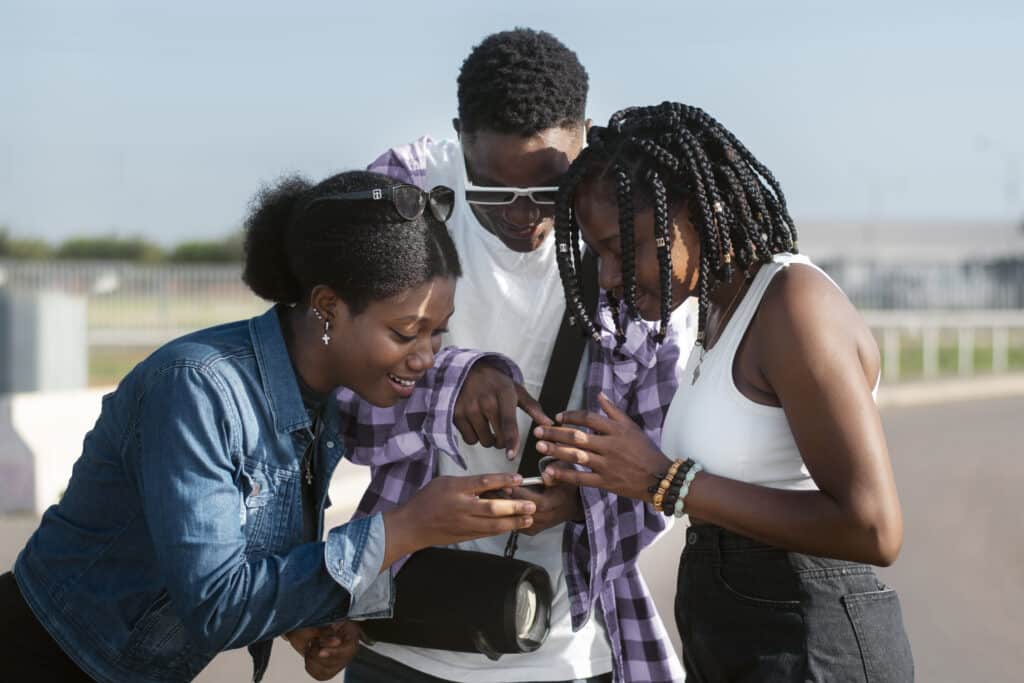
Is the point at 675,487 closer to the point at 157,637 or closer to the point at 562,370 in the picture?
the point at 562,370

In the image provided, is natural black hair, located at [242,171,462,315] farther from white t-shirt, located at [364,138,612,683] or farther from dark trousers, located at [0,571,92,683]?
dark trousers, located at [0,571,92,683]

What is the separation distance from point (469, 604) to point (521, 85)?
1311mm

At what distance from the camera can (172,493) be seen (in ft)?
8.53

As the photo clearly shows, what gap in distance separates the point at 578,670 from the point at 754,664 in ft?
2.44

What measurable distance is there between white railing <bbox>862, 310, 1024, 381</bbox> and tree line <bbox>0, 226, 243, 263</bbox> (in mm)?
43755

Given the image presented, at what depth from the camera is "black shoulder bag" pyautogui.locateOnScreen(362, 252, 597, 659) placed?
310cm

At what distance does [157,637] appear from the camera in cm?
282

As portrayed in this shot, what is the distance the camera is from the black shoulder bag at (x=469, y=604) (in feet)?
10.2

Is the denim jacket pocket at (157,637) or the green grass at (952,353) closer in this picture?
the denim jacket pocket at (157,637)

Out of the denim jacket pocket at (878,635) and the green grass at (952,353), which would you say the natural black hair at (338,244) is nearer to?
the denim jacket pocket at (878,635)

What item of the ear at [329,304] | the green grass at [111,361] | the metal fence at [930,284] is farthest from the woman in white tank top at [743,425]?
the metal fence at [930,284]

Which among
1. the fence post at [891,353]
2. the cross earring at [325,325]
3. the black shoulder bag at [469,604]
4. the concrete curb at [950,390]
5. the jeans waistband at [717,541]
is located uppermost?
the cross earring at [325,325]

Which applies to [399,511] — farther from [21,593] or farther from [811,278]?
[811,278]

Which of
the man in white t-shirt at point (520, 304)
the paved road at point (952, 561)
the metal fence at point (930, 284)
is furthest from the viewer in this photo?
the metal fence at point (930, 284)
